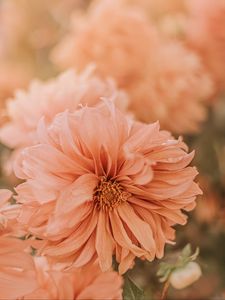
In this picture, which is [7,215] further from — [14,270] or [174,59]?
[174,59]

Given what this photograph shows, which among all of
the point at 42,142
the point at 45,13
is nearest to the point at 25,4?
the point at 45,13

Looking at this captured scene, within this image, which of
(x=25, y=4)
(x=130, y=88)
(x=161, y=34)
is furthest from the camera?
(x=25, y=4)

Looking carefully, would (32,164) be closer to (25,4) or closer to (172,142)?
(172,142)

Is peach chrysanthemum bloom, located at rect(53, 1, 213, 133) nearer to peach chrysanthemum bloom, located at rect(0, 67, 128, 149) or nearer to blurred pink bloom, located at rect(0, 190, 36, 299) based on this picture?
peach chrysanthemum bloom, located at rect(0, 67, 128, 149)

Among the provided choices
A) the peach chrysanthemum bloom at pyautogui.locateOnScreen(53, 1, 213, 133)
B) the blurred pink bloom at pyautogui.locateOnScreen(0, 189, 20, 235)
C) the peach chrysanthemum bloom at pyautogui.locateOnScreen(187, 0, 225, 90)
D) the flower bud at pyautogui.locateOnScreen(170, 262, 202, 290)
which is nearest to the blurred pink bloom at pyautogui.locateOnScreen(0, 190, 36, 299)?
the blurred pink bloom at pyautogui.locateOnScreen(0, 189, 20, 235)

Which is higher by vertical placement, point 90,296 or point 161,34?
point 161,34

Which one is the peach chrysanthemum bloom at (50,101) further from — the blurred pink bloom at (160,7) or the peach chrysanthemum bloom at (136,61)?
the blurred pink bloom at (160,7)

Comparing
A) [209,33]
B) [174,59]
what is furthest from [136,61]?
[209,33]

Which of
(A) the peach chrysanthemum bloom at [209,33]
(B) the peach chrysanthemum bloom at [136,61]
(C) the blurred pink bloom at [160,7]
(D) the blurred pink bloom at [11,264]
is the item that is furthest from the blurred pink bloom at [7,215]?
(C) the blurred pink bloom at [160,7]
